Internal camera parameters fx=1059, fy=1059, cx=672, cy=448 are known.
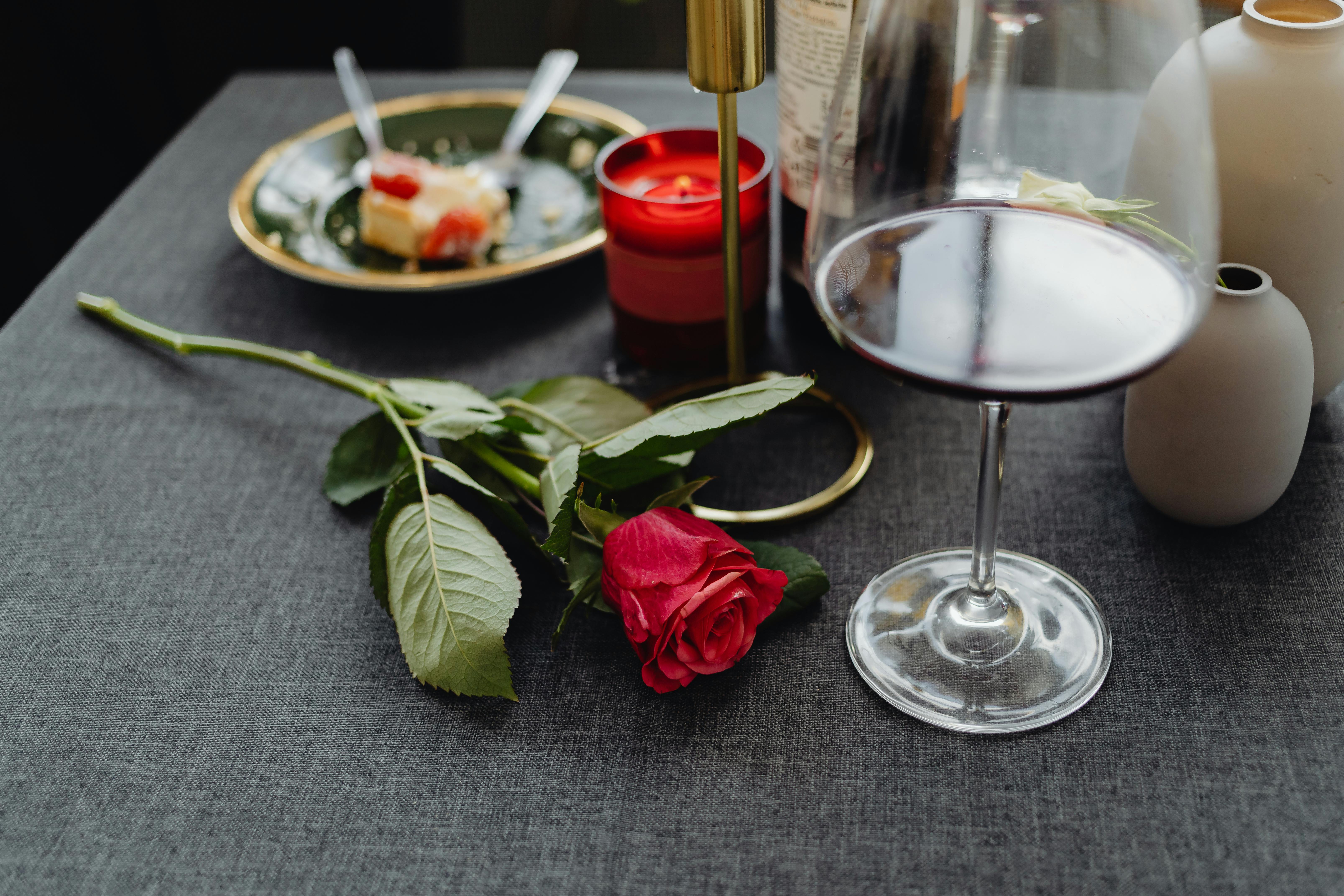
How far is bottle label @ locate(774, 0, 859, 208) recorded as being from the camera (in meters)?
0.49

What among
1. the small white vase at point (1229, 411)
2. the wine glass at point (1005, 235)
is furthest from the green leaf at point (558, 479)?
the small white vase at point (1229, 411)

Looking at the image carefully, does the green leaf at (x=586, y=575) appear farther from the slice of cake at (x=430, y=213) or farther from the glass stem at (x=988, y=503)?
the slice of cake at (x=430, y=213)

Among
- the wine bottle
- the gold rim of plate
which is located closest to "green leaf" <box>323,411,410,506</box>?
the gold rim of plate

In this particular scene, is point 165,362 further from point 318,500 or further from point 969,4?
point 969,4

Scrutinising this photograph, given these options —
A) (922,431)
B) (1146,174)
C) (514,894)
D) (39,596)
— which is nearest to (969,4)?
Result: (1146,174)

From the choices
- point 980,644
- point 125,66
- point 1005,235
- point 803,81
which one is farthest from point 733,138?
point 125,66

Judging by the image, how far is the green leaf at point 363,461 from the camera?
52cm

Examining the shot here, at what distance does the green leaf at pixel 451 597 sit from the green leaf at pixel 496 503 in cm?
1

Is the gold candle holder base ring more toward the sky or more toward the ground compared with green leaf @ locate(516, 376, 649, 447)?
→ more toward the ground

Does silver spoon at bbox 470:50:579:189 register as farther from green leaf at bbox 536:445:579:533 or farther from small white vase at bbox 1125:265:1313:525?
small white vase at bbox 1125:265:1313:525

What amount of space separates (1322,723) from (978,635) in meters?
0.12

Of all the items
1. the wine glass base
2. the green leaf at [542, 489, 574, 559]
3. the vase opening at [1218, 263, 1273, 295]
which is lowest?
the wine glass base

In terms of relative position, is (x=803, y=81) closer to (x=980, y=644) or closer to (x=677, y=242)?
(x=677, y=242)

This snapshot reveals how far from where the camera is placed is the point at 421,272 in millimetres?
658
